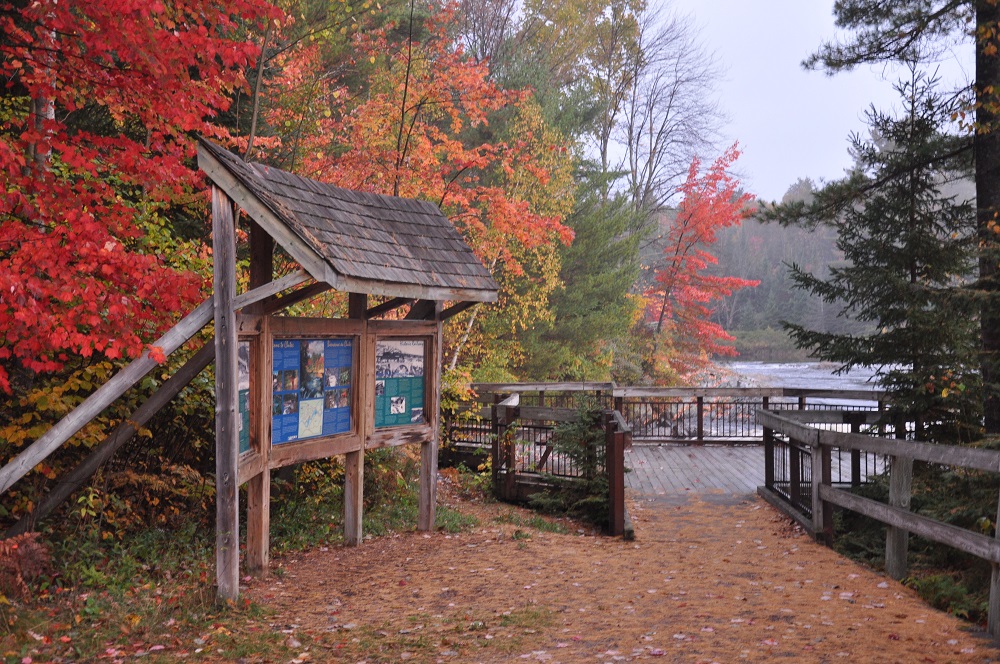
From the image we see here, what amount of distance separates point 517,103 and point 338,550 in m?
15.1

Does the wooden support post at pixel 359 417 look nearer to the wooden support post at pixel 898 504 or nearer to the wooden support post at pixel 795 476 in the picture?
the wooden support post at pixel 898 504

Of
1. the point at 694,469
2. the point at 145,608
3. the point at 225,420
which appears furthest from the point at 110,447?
the point at 694,469

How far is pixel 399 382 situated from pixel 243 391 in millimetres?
2132

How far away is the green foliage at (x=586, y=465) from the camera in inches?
391

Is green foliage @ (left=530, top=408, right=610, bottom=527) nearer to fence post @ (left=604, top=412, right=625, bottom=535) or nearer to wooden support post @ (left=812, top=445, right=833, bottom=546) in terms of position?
fence post @ (left=604, top=412, right=625, bottom=535)

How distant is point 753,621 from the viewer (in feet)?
18.1

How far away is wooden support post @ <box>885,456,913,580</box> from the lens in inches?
268

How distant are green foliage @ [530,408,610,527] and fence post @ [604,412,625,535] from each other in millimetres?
259

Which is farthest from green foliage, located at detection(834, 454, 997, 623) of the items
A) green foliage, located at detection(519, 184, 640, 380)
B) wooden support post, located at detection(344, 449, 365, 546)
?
green foliage, located at detection(519, 184, 640, 380)

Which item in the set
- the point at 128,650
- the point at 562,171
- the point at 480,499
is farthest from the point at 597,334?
the point at 128,650

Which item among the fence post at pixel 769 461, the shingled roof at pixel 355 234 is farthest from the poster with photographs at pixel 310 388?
the fence post at pixel 769 461

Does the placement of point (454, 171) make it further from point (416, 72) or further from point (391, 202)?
point (391, 202)

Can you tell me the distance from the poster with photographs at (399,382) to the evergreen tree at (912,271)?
4.94m

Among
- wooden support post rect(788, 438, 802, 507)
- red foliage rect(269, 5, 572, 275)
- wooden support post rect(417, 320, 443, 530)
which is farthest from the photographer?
red foliage rect(269, 5, 572, 275)
